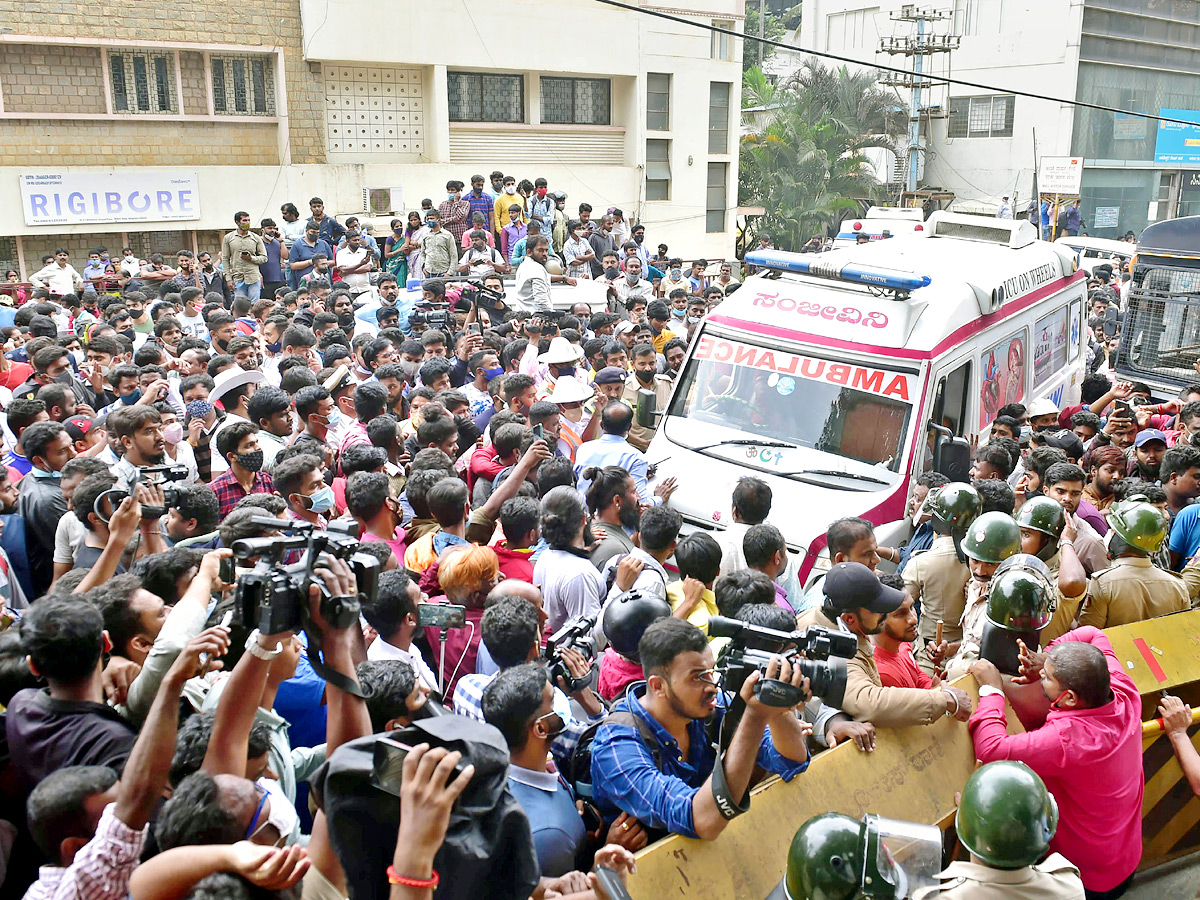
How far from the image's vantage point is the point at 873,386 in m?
6.88

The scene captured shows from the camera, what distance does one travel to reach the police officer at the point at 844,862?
8.45 feet

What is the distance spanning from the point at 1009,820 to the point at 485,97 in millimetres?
Result: 22065

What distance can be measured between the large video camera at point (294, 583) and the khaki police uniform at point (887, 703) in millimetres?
1802

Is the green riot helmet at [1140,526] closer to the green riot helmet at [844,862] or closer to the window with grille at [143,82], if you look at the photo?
the green riot helmet at [844,862]

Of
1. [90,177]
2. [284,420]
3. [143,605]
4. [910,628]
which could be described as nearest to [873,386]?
[910,628]

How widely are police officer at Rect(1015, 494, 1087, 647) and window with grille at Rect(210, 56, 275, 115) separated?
61.0 ft

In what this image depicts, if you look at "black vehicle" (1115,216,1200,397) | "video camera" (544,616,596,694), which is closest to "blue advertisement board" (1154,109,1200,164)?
"black vehicle" (1115,216,1200,397)

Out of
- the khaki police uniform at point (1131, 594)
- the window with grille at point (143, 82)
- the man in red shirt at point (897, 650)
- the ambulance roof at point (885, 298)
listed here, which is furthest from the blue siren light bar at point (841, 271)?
the window with grille at point (143, 82)

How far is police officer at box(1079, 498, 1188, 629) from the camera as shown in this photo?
4.90 metres

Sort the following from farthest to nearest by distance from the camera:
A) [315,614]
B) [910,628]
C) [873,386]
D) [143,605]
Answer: [873,386]
[910,628]
[143,605]
[315,614]

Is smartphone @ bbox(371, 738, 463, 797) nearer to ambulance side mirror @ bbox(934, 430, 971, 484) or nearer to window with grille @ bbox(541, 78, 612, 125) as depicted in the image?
ambulance side mirror @ bbox(934, 430, 971, 484)

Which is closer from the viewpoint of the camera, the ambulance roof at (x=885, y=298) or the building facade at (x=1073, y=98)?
the ambulance roof at (x=885, y=298)

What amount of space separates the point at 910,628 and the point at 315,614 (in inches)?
97.6

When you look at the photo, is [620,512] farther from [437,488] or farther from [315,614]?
[315,614]
